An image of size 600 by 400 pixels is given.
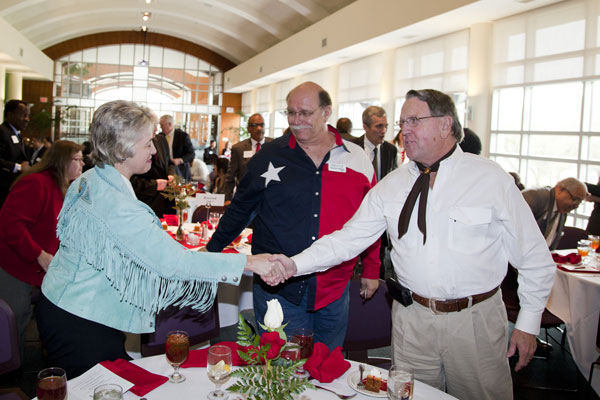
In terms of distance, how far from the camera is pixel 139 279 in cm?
203

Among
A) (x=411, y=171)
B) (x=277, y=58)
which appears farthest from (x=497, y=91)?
(x=277, y=58)

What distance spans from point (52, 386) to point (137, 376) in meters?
0.34

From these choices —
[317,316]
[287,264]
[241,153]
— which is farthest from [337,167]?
[241,153]

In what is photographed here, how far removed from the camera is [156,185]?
18.9 feet

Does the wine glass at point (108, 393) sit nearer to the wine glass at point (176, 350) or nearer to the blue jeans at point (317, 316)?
the wine glass at point (176, 350)

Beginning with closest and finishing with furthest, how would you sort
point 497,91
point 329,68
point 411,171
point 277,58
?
point 411,171
point 497,91
point 329,68
point 277,58

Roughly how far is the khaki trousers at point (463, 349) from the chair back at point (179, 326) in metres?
1.27

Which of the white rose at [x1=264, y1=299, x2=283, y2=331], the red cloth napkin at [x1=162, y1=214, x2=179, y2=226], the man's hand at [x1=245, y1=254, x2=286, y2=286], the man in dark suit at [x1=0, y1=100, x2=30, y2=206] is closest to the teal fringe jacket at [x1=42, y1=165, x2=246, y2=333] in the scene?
the man's hand at [x1=245, y1=254, x2=286, y2=286]

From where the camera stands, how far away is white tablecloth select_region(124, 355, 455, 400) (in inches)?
67.9

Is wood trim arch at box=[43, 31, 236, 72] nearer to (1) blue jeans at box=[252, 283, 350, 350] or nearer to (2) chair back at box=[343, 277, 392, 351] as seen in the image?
(2) chair back at box=[343, 277, 392, 351]

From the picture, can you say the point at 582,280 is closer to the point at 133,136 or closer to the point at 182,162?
the point at 133,136

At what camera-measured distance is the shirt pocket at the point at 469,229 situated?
211 centimetres

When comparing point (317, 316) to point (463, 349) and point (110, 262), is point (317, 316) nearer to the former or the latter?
point (463, 349)

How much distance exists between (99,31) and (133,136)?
24110 millimetres
